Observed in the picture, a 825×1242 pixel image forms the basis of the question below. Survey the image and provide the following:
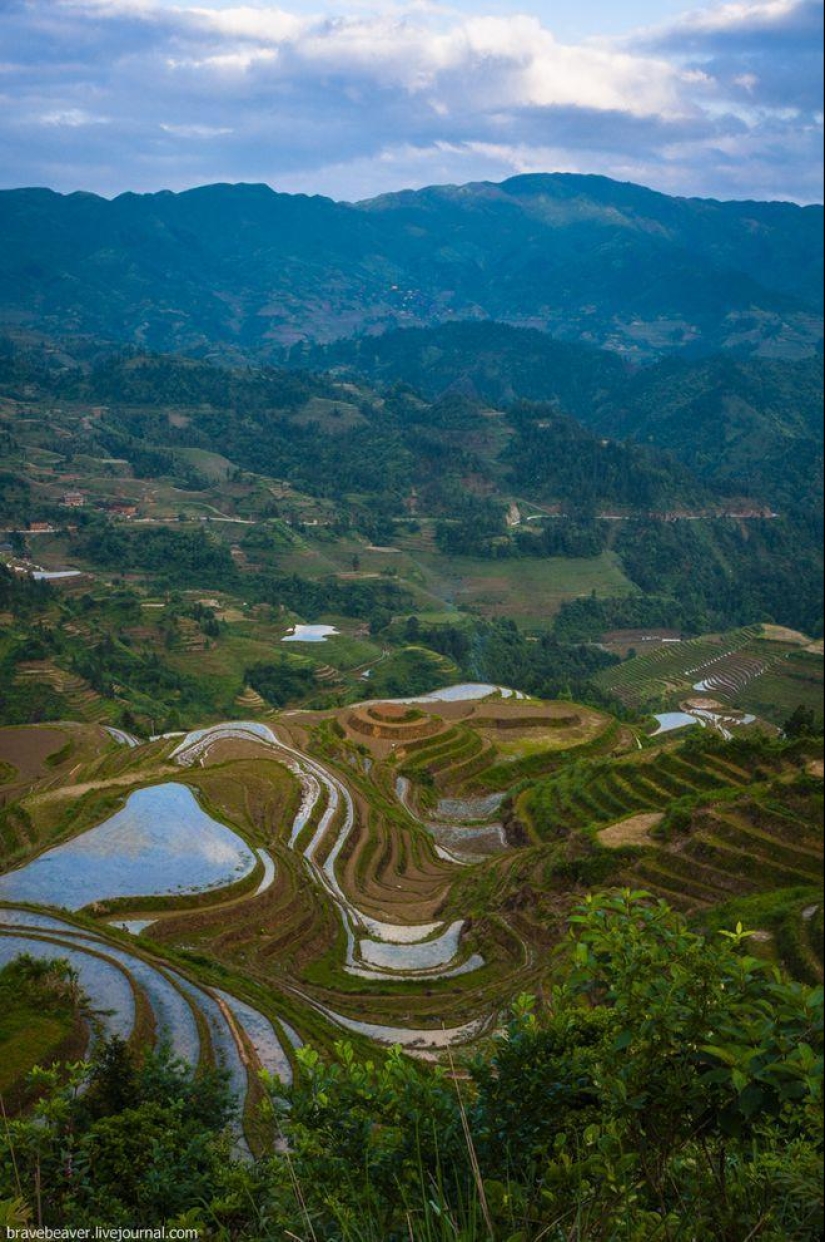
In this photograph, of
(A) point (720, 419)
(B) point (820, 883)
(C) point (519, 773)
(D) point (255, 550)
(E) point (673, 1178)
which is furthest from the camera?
(A) point (720, 419)

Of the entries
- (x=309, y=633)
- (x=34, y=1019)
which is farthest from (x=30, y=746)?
(x=309, y=633)

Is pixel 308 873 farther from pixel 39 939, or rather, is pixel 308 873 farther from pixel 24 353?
pixel 24 353

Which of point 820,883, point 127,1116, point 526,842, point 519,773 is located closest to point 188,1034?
point 127,1116

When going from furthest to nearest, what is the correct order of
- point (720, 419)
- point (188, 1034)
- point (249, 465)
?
point (720, 419) → point (249, 465) → point (188, 1034)

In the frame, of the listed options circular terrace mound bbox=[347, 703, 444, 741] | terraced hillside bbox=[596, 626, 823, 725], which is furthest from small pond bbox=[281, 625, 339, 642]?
circular terrace mound bbox=[347, 703, 444, 741]

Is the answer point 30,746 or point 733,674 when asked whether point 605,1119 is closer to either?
point 30,746

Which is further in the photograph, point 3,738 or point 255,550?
point 255,550

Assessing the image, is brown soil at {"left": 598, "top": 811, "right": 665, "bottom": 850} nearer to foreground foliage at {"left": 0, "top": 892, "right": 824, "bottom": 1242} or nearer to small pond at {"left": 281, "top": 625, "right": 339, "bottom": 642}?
foreground foliage at {"left": 0, "top": 892, "right": 824, "bottom": 1242}
